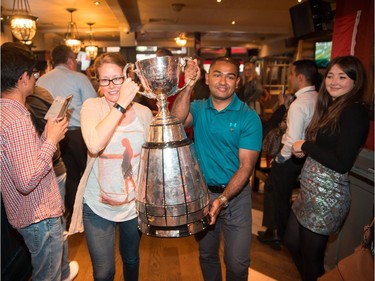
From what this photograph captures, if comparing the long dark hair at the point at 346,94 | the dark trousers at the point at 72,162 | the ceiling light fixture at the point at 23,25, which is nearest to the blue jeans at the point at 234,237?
the long dark hair at the point at 346,94

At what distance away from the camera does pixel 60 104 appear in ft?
5.38

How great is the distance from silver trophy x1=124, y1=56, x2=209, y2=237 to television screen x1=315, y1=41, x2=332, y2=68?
493 centimetres

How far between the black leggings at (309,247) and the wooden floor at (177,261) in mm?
486

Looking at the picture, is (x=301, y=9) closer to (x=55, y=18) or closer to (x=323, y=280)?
(x=323, y=280)

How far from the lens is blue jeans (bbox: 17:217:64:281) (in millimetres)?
1640

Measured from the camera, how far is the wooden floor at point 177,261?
2492mm

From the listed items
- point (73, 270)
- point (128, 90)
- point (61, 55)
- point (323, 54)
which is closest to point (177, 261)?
point (73, 270)

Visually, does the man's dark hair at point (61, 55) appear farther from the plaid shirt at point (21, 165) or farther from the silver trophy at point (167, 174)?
the silver trophy at point (167, 174)

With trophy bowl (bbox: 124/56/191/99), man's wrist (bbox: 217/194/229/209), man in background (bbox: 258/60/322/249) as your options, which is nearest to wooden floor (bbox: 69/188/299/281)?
man in background (bbox: 258/60/322/249)

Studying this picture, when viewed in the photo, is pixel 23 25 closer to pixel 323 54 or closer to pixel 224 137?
pixel 224 137

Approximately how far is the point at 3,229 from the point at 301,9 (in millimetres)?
3965

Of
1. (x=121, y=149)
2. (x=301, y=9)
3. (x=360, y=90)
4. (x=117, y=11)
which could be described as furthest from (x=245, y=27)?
(x=121, y=149)

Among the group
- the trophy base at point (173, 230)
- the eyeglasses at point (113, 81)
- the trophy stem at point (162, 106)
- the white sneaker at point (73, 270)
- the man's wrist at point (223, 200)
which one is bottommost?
the white sneaker at point (73, 270)

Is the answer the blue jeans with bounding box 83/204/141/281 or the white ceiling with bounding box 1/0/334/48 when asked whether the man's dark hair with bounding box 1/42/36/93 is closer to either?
the blue jeans with bounding box 83/204/141/281
